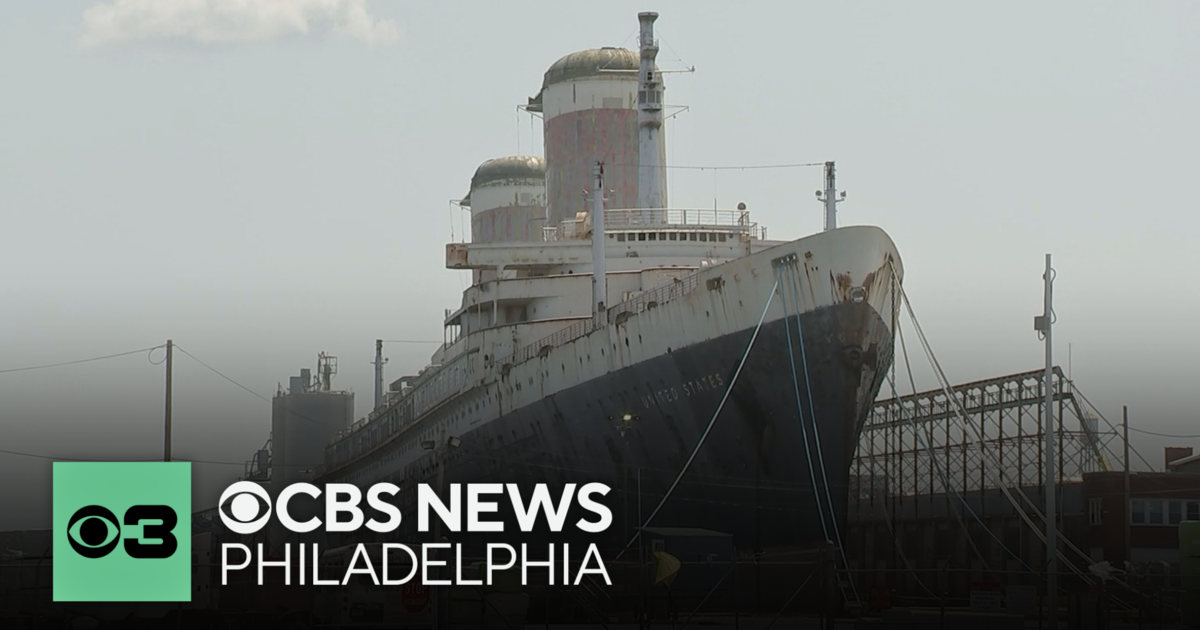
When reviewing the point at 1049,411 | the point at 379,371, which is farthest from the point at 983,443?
the point at 379,371

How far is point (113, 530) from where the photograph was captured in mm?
21469

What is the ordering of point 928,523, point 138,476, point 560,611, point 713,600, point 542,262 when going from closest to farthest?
point 138,476 < point 560,611 < point 713,600 < point 542,262 < point 928,523

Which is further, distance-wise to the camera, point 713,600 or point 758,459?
point 758,459

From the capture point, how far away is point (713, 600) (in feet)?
102

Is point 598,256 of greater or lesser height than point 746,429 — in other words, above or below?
above

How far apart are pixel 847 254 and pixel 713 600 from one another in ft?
24.4

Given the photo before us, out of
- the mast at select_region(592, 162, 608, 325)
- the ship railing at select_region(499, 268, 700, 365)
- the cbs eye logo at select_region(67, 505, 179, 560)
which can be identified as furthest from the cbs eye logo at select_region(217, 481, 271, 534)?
the mast at select_region(592, 162, 608, 325)

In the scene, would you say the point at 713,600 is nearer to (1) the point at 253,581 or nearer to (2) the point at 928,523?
(1) the point at 253,581

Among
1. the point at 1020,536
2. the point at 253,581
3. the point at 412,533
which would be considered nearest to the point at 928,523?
the point at 1020,536

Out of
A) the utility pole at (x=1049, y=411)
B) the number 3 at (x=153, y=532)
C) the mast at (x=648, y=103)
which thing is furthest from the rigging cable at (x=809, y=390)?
the number 3 at (x=153, y=532)

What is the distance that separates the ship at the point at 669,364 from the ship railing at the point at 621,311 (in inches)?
2.6

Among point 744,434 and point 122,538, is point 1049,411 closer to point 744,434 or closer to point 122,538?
point 744,434

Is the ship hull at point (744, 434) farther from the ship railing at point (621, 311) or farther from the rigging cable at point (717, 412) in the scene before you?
the ship railing at point (621, 311)

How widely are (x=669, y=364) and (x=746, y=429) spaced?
229 cm
